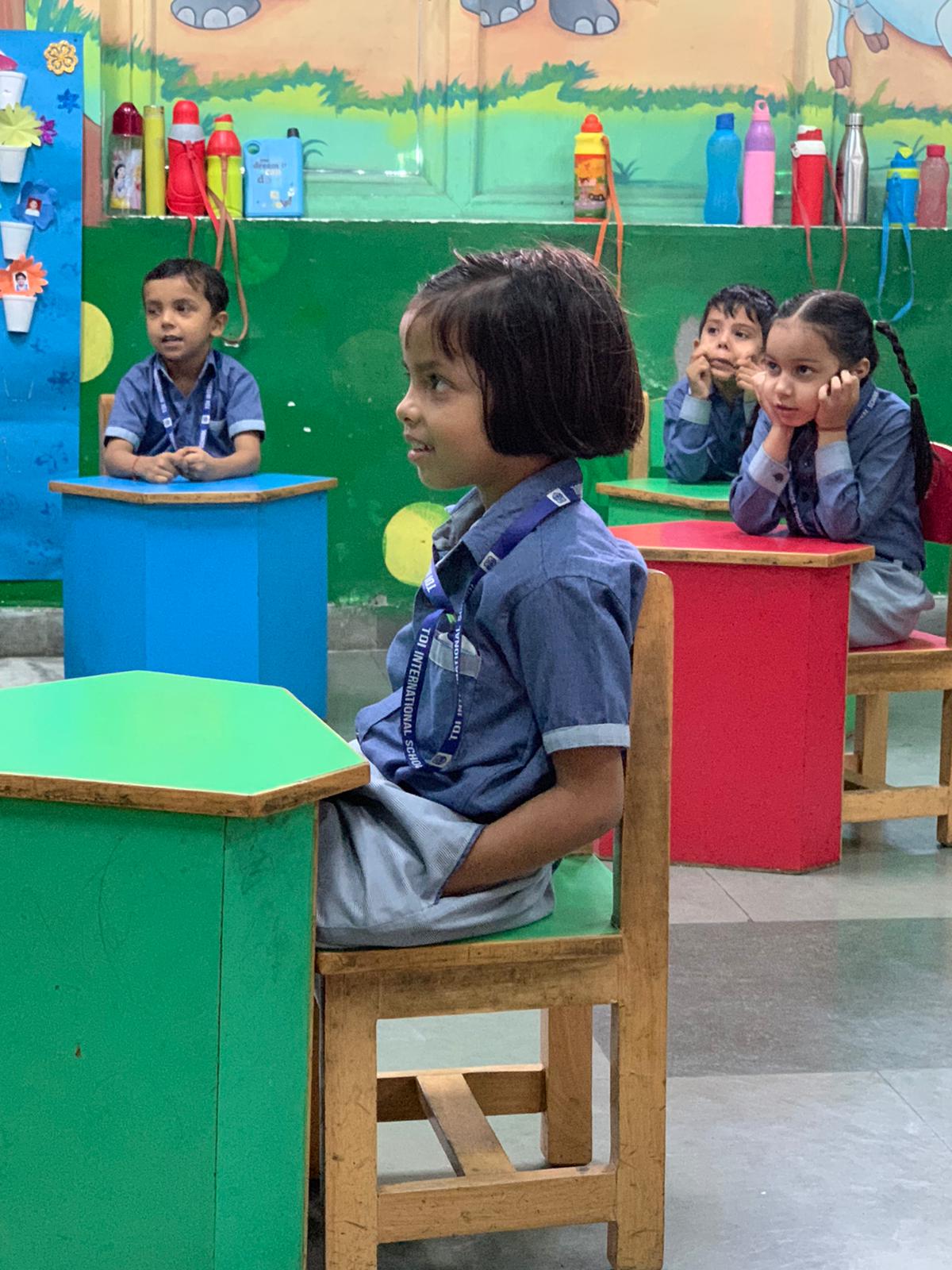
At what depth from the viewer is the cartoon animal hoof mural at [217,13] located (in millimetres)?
4934

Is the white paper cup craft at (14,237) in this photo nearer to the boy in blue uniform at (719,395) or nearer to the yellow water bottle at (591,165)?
the yellow water bottle at (591,165)

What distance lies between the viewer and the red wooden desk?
9.63 feet

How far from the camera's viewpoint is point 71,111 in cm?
477

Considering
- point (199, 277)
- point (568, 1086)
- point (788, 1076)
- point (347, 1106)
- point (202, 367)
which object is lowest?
point (788, 1076)

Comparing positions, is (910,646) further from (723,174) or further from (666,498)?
(723,174)

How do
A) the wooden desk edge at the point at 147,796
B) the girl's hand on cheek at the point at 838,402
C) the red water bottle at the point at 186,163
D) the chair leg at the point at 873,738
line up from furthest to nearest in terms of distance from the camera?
the red water bottle at the point at 186,163 < the chair leg at the point at 873,738 < the girl's hand on cheek at the point at 838,402 < the wooden desk edge at the point at 147,796

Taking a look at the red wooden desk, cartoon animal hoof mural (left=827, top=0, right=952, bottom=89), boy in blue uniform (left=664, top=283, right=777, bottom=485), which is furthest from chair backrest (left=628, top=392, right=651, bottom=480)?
cartoon animal hoof mural (left=827, top=0, right=952, bottom=89)

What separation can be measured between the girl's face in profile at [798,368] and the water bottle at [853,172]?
2261 millimetres

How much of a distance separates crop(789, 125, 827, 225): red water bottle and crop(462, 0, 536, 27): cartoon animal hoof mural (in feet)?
3.12

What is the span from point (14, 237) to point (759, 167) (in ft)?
7.50

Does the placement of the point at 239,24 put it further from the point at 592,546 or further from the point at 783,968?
the point at 592,546

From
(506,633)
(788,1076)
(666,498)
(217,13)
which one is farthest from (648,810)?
(217,13)

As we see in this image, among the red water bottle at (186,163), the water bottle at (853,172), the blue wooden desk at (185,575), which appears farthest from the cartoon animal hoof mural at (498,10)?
the blue wooden desk at (185,575)

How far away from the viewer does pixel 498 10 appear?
5.08 meters
